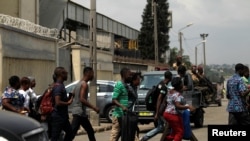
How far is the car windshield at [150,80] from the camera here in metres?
17.2

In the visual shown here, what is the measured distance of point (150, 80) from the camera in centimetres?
1744

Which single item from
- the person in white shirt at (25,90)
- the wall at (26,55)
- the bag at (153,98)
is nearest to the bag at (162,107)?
the bag at (153,98)

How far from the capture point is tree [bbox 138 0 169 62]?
244 ft

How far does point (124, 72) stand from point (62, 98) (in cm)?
134

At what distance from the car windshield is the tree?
55.2m

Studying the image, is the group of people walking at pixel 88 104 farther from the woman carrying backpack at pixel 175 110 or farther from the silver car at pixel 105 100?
the silver car at pixel 105 100

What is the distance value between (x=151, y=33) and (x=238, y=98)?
6558 centimetres

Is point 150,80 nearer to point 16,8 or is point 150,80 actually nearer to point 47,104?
point 47,104

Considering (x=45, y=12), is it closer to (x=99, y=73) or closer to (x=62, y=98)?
(x=99, y=73)

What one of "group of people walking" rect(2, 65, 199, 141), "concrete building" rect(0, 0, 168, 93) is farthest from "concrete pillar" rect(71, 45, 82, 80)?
"group of people walking" rect(2, 65, 199, 141)

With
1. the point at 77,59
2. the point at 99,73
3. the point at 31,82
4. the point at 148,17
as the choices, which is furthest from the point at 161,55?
the point at 31,82

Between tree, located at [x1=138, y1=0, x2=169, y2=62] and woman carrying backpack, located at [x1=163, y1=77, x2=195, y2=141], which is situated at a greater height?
tree, located at [x1=138, y1=0, x2=169, y2=62]

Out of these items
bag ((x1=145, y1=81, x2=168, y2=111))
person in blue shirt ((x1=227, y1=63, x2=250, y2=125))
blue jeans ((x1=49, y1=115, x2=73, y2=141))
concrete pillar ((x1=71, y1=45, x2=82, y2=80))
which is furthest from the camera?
concrete pillar ((x1=71, y1=45, x2=82, y2=80))

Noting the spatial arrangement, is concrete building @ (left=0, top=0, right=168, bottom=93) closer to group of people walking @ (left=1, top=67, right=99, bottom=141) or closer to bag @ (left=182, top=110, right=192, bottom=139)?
group of people walking @ (left=1, top=67, right=99, bottom=141)
